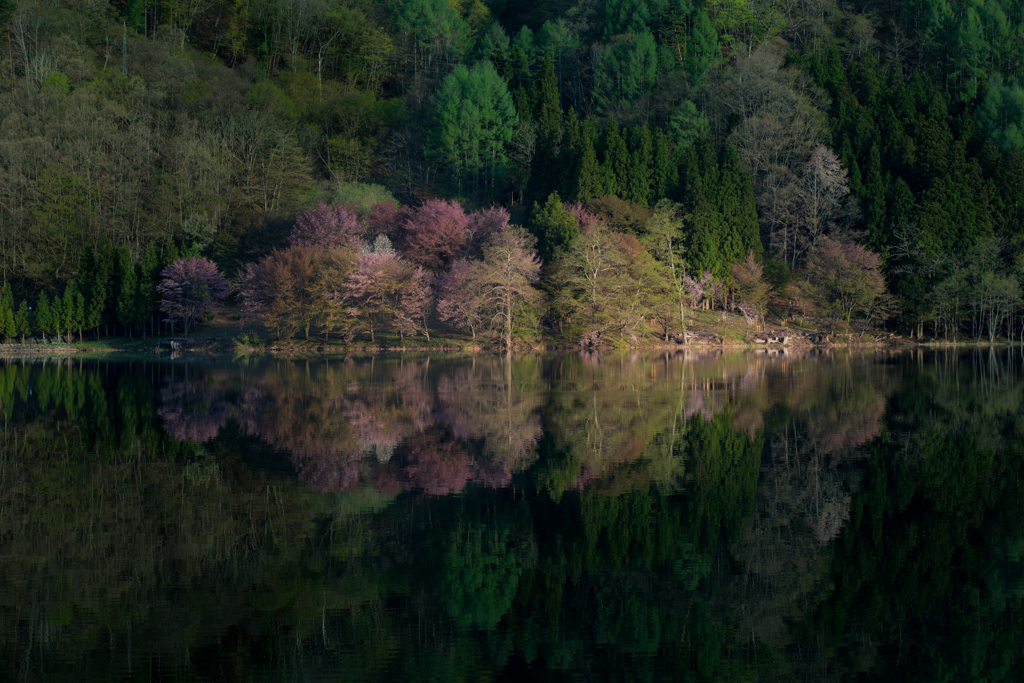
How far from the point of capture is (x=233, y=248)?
2367 inches

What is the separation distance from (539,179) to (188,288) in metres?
25.1

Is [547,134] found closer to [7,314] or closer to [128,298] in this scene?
[128,298]

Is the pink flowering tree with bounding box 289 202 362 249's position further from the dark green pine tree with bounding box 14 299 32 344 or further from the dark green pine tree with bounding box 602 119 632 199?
the dark green pine tree with bounding box 602 119 632 199

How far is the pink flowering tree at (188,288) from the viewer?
54.4 meters

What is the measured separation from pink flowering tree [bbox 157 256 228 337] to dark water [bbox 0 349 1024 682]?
34.1 meters

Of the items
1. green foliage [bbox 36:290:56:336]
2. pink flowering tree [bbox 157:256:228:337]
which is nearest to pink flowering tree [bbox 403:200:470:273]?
pink flowering tree [bbox 157:256:228:337]

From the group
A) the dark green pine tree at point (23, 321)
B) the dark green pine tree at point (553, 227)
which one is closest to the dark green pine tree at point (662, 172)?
the dark green pine tree at point (553, 227)

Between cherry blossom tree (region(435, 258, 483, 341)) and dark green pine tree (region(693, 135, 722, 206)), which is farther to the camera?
dark green pine tree (region(693, 135, 722, 206))

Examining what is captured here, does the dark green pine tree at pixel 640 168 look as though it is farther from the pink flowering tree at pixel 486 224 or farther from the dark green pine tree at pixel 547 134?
the pink flowering tree at pixel 486 224

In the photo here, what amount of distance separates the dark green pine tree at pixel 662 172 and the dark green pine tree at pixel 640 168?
341 millimetres

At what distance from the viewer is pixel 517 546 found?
430 inches

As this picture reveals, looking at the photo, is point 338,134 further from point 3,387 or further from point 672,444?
point 672,444

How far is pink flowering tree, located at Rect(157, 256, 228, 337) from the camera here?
54.4 m

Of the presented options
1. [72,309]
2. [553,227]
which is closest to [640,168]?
[553,227]
